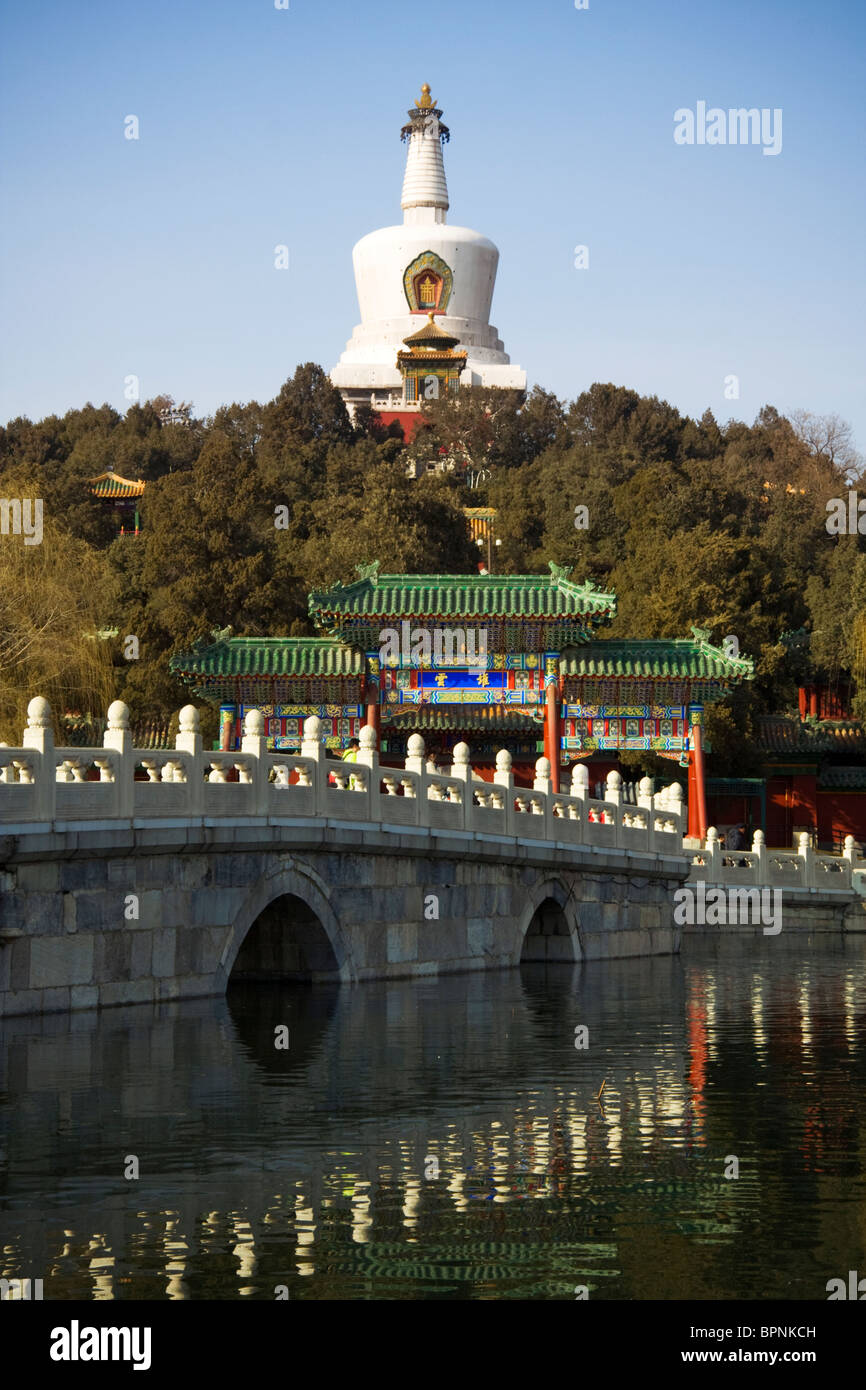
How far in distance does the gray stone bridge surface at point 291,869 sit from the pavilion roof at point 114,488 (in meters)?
41.3

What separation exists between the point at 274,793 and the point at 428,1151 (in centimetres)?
762

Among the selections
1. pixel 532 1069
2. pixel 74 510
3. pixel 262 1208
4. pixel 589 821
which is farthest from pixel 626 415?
pixel 262 1208

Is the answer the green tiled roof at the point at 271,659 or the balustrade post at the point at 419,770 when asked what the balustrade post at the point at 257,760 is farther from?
the green tiled roof at the point at 271,659

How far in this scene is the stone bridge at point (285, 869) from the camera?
665 inches

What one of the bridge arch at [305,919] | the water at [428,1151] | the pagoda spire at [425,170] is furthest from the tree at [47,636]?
the pagoda spire at [425,170]

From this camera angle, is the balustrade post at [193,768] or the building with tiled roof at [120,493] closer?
the balustrade post at [193,768]

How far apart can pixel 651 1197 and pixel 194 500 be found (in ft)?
121

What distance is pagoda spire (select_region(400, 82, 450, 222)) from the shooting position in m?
87.9

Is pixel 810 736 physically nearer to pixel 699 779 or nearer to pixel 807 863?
pixel 699 779

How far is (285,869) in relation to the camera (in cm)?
2019

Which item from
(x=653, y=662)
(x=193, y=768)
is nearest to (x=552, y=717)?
(x=653, y=662)

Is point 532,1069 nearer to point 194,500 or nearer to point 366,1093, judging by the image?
point 366,1093

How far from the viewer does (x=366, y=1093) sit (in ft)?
48.5

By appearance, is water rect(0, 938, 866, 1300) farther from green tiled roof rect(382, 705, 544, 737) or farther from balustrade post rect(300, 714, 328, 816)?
green tiled roof rect(382, 705, 544, 737)
